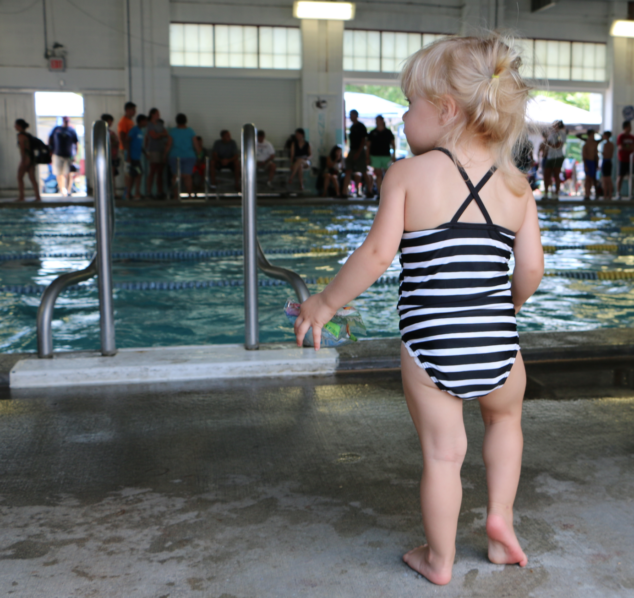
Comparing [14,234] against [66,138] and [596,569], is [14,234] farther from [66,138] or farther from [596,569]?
[596,569]

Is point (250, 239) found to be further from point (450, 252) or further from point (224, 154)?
point (224, 154)

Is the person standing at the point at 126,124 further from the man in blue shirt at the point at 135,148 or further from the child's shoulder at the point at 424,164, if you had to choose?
the child's shoulder at the point at 424,164

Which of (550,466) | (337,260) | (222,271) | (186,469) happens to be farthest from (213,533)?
(337,260)

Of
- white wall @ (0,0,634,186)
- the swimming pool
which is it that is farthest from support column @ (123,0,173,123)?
the swimming pool

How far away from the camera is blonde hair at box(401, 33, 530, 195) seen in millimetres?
1314

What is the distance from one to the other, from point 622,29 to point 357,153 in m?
8.65

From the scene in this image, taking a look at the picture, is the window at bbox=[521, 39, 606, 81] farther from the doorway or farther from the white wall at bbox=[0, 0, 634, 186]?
the doorway

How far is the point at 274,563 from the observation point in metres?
1.42

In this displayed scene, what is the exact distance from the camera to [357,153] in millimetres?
14477

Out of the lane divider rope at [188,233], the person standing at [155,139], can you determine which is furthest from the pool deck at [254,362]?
the person standing at [155,139]

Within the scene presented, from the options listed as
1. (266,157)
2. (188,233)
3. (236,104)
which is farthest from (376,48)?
(188,233)

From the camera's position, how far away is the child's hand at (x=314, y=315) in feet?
4.65

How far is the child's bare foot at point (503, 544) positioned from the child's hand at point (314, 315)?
0.50 m

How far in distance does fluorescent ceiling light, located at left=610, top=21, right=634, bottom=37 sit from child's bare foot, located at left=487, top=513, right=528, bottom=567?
1942 centimetres
